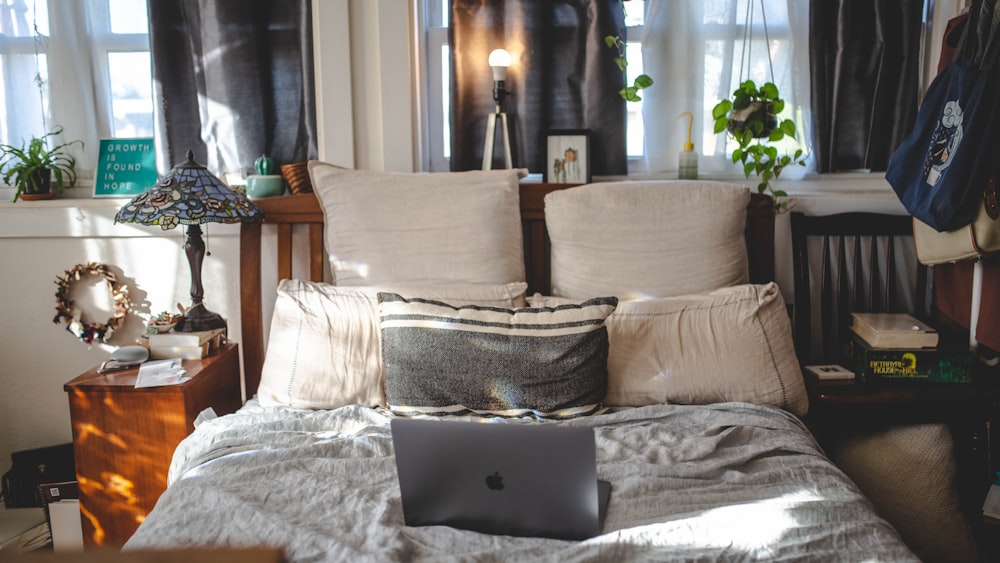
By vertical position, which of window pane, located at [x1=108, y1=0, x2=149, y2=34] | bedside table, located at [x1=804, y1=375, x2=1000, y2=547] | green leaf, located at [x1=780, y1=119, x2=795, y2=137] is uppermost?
window pane, located at [x1=108, y1=0, x2=149, y2=34]

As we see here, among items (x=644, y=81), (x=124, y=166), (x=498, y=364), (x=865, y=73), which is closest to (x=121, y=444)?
(x=498, y=364)

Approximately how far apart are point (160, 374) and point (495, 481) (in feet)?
3.93

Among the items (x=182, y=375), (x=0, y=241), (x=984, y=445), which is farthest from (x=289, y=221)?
(x=984, y=445)

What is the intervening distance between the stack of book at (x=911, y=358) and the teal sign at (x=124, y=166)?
2474mm

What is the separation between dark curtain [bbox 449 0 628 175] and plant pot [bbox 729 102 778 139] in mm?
379

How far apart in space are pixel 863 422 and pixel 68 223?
8.90 ft

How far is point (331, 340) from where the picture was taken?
6.61 ft

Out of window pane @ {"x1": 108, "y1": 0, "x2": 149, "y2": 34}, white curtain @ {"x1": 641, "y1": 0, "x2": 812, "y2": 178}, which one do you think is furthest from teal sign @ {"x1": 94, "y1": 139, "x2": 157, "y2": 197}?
white curtain @ {"x1": 641, "y1": 0, "x2": 812, "y2": 178}

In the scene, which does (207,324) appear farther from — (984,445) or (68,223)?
(984,445)

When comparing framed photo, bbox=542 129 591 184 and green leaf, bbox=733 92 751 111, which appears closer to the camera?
green leaf, bbox=733 92 751 111

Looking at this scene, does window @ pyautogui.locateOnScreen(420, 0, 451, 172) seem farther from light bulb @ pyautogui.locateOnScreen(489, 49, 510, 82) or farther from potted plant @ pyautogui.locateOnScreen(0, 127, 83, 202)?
potted plant @ pyautogui.locateOnScreen(0, 127, 83, 202)

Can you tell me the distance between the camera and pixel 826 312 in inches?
99.6

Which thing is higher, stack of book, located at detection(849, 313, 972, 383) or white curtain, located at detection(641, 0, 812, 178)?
white curtain, located at detection(641, 0, 812, 178)

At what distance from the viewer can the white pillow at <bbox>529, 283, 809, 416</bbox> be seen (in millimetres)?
1932
